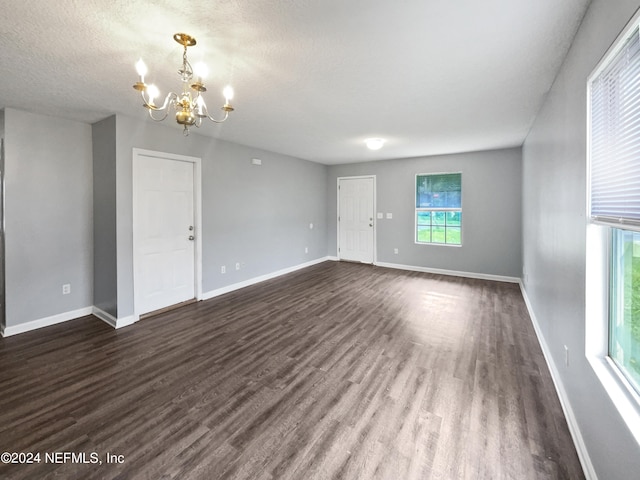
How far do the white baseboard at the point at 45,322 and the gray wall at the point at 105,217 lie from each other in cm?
17

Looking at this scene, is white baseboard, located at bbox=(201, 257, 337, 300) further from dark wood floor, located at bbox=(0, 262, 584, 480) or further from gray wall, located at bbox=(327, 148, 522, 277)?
gray wall, located at bbox=(327, 148, 522, 277)

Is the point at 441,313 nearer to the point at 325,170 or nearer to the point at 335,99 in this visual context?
the point at 335,99

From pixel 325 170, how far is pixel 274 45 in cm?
530

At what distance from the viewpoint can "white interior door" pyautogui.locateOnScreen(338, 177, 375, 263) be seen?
6.76 metres

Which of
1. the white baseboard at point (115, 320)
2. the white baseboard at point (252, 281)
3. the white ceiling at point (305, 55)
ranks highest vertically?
the white ceiling at point (305, 55)

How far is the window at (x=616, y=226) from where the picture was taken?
1109 mm

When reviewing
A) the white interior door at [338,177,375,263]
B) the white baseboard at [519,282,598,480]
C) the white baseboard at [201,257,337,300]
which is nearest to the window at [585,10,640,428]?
the white baseboard at [519,282,598,480]

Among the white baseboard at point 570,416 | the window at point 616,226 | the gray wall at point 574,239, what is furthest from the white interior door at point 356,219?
the window at point 616,226

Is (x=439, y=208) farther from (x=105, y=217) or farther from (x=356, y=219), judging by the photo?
(x=105, y=217)

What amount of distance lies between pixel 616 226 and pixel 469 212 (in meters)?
4.69

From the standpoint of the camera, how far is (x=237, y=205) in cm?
482

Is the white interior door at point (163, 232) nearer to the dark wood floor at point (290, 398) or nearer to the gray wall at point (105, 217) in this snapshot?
the gray wall at point (105, 217)

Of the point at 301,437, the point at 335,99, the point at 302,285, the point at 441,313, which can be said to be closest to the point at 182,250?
the point at 302,285

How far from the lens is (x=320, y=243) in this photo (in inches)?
281
